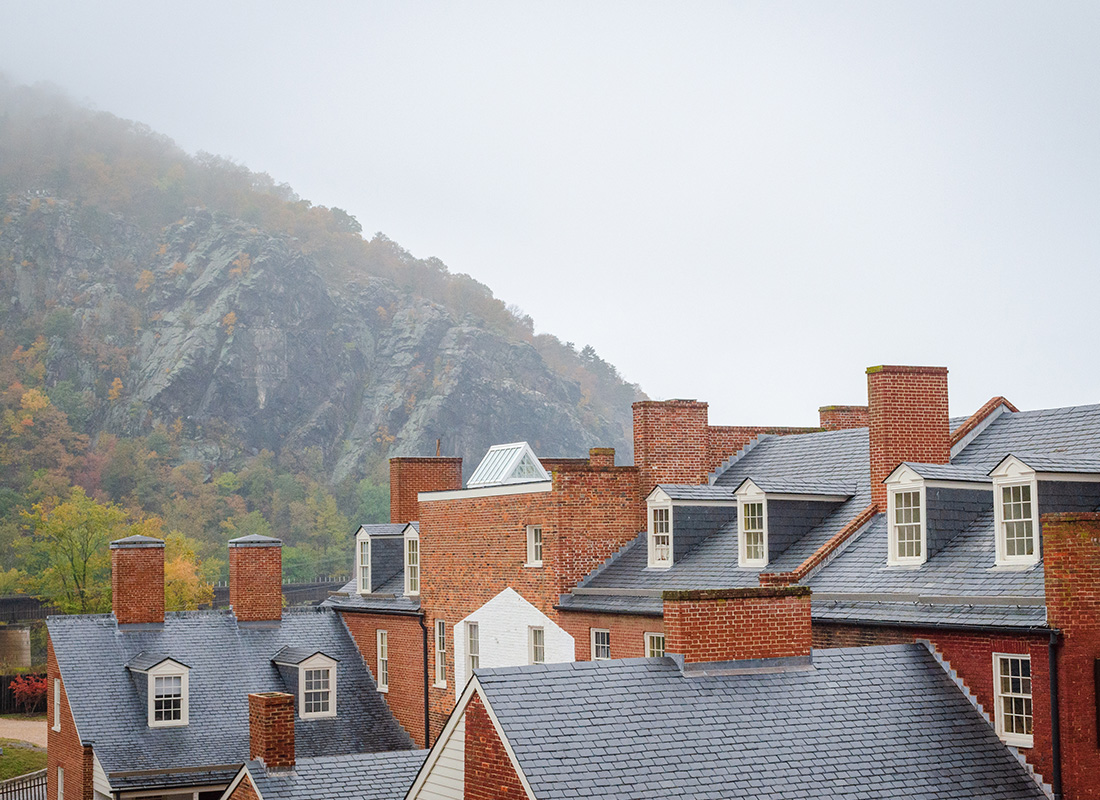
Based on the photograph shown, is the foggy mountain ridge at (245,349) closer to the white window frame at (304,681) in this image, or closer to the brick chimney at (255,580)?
the brick chimney at (255,580)

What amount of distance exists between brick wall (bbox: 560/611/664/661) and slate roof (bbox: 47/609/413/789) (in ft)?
27.6

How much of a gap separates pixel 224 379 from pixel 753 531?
133062 mm

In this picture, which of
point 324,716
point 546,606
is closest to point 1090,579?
point 546,606

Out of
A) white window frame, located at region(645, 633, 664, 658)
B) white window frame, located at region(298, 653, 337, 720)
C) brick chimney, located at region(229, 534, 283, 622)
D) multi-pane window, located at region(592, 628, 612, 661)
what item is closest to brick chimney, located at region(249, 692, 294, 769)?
white window frame, located at region(645, 633, 664, 658)

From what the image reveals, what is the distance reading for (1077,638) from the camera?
1725 cm

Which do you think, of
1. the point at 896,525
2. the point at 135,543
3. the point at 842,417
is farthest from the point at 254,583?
the point at 896,525

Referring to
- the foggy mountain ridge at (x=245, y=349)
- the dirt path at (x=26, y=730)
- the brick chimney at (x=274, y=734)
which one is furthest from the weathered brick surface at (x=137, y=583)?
the foggy mountain ridge at (x=245, y=349)

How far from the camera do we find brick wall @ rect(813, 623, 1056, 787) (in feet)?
57.2

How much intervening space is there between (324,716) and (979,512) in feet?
65.1

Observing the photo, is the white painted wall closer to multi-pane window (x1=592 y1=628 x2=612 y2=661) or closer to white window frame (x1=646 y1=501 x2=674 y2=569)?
multi-pane window (x1=592 y1=628 x2=612 y2=661)

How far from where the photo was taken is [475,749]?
582 inches

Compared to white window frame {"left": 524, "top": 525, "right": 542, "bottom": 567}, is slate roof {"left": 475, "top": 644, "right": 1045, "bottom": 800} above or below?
below

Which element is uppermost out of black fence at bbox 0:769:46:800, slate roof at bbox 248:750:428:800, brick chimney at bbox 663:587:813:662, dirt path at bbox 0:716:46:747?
brick chimney at bbox 663:587:813:662

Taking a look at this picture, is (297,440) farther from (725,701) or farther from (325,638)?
(725,701)
